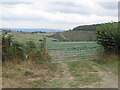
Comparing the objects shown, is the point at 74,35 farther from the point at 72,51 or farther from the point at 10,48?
the point at 10,48

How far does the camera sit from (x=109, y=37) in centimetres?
987

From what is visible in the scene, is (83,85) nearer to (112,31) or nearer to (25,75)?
(25,75)

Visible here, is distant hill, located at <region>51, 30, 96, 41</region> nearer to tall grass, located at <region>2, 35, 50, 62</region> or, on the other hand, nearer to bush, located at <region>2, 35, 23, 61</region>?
tall grass, located at <region>2, 35, 50, 62</region>

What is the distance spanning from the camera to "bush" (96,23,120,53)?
383 inches

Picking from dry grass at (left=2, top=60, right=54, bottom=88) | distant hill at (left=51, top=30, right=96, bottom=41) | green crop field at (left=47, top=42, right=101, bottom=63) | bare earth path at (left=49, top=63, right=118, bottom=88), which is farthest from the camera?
distant hill at (left=51, top=30, right=96, bottom=41)

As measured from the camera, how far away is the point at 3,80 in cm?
523

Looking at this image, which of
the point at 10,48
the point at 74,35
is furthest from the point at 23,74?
the point at 74,35

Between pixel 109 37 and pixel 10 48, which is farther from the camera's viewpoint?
pixel 109 37

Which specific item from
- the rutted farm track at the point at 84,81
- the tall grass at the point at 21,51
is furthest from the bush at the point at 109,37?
the tall grass at the point at 21,51

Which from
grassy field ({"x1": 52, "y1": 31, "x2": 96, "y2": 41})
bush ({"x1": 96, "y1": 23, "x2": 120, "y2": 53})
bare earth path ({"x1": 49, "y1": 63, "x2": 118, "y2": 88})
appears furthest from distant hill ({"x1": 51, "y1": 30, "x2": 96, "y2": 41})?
bare earth path ({"x1": 49, "y1": 63, "x2": 118, "y2": 88})

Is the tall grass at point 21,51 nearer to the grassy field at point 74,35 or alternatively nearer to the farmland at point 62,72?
the farmland at point 62,72

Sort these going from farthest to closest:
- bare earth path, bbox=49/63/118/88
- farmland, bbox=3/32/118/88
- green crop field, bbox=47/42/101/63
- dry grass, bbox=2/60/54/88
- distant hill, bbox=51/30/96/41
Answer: distant hill, bbox=51/30/96/41 < green crop field, bbox=47/42/101/63 < farmland, bbox=3/32/118/88 < bare earth path, bbox=49/63/118/88 < dry grass, bbox=2/60/54/88

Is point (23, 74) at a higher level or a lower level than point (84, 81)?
higher

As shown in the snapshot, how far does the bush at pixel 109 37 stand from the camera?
31.9 ft
